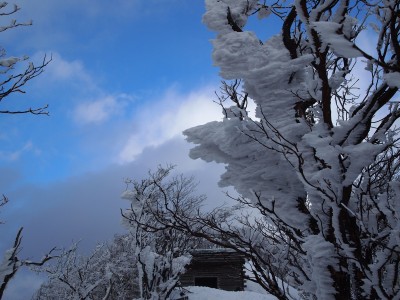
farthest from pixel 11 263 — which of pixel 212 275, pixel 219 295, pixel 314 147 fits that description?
pixel 212 275

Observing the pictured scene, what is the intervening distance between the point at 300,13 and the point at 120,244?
3016 cm

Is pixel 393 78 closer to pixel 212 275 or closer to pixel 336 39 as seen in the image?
pixel 336 39

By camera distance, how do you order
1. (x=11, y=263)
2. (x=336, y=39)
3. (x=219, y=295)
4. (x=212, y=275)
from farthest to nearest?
(x=212, y=275) → (x=219, y=295) → (x=11, y=263) → (x=336, y=39)

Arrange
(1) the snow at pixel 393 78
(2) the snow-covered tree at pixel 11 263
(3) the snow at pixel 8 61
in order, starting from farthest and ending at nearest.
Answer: (3) the snow at pixel 8 61 < (2) the snow-covered tree at pixel 11 263 < (1) the snow at pixel 393 78

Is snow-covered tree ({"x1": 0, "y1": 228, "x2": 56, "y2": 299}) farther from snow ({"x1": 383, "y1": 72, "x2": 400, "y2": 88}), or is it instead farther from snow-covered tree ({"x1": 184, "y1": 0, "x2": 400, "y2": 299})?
snow ({"x1": 383, "y1": 72, "x2": 400, "y2": 88})

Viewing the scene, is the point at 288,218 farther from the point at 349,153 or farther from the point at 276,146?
the point at 349,153

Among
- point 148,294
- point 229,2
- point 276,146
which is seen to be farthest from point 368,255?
point 148,294

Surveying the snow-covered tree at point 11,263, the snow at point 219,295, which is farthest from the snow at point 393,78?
the snow at point 219,295

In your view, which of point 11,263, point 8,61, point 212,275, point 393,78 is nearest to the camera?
point 393,78

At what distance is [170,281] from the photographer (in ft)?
28.0

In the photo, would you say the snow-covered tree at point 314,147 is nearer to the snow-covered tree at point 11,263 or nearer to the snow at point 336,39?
the snow at point 336,39

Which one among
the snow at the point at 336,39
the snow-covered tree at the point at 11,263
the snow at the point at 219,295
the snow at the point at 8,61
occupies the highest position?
the snow at the point at 8,61

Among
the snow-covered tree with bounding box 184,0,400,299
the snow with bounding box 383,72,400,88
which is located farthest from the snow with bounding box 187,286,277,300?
the snow with bounding box 383,72,400,88

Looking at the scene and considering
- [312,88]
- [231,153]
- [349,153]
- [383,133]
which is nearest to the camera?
[349,153]
